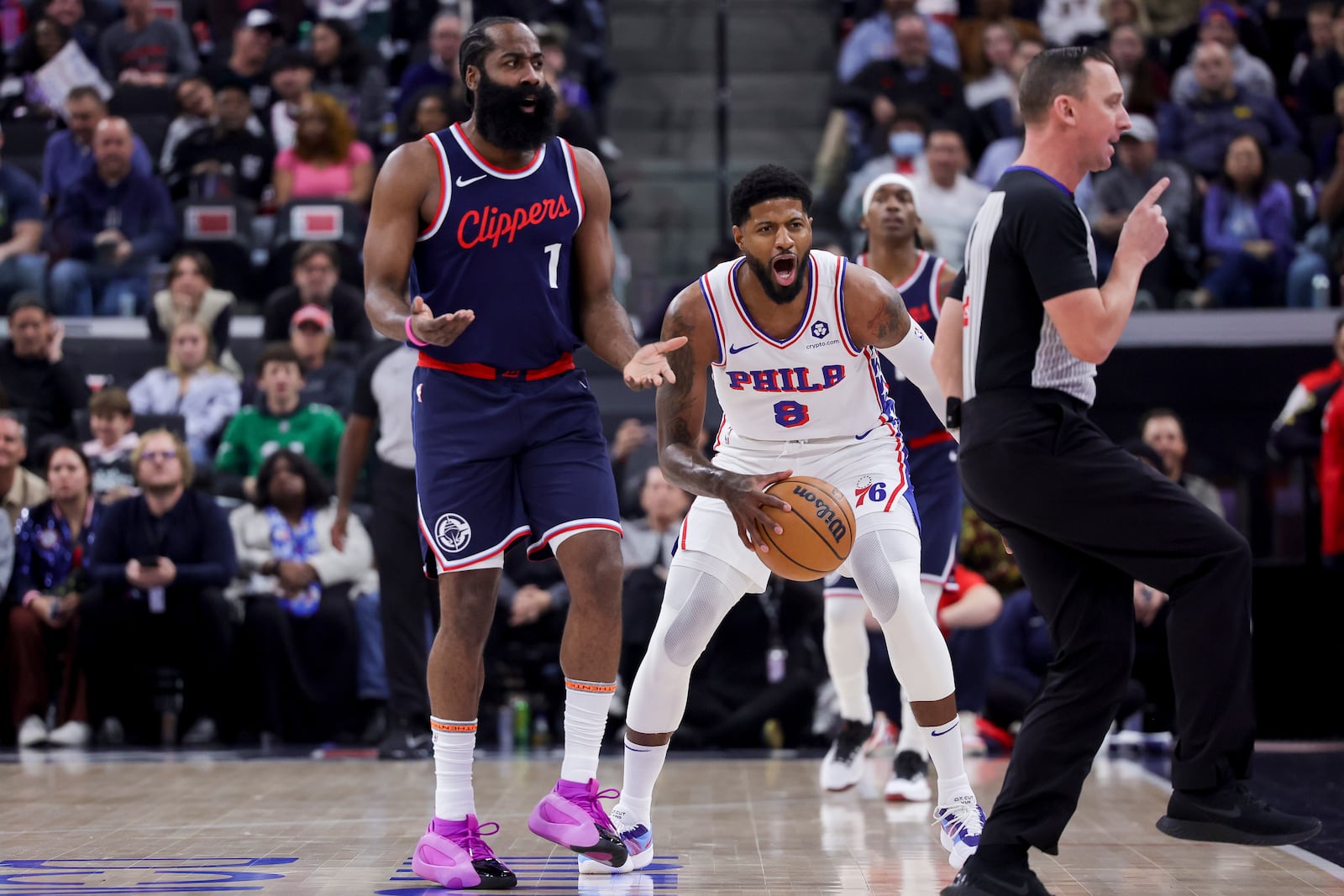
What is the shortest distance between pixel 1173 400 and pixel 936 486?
15.4 ft

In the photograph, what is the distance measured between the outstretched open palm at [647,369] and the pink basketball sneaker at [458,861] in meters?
1.40

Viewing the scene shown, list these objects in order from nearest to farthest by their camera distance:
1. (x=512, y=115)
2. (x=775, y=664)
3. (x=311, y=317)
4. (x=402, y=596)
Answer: (x=512, y=115), (x=402, y=596), (x=775, y=664), (x=311, y=317)

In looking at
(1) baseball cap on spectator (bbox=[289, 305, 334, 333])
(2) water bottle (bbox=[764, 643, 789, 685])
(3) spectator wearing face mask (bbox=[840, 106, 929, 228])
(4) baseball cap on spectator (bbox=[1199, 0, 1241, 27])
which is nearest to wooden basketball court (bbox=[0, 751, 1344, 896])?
(2) water bottle (bbox=[764, 643, 789, 685])

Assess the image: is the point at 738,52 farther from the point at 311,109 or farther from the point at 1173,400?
the point at 1173,400

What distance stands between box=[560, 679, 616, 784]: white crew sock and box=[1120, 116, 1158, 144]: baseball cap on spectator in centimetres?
803

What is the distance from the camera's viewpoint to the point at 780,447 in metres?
5.40

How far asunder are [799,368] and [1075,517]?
1.46 m

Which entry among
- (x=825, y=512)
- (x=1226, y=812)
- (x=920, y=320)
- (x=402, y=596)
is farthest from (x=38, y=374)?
(x=1226, y=812)

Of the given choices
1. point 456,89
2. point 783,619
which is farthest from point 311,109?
point 783,619

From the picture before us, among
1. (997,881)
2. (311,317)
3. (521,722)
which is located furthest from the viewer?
(311,317)

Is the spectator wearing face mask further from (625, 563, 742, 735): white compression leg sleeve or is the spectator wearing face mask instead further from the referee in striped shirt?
the referee in striped shirt

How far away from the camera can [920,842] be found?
5660 millimetres

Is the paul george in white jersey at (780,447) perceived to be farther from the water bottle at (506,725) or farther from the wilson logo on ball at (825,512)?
the water bottle at (506,725)

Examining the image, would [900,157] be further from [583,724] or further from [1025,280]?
[1025,280]
